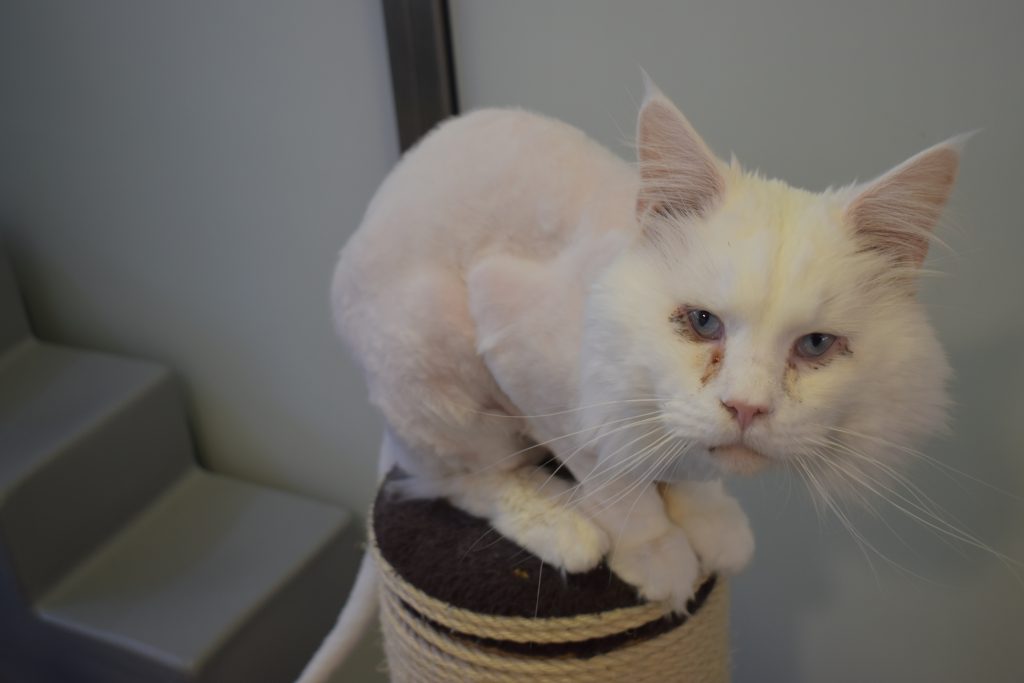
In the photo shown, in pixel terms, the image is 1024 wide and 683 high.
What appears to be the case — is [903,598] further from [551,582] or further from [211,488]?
[211,488]

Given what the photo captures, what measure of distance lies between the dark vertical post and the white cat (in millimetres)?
268

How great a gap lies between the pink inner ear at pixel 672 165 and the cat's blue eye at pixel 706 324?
0.33 ft

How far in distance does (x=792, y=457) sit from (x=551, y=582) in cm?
35

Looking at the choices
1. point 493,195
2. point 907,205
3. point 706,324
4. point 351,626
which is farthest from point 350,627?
point 907,205

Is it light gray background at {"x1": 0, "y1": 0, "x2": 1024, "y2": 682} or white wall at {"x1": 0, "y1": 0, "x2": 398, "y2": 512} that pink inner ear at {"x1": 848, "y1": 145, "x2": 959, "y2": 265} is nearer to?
light gray background at {"x1": 0, "y1": 0, "x2": 1024, "y2": 682}

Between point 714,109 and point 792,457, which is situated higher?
point 714,109

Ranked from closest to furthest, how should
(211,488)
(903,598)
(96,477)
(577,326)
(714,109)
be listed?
(577,326), (714,109), (903,598), (96,477), (211,488)

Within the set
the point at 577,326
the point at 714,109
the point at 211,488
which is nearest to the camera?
the point at 577,326

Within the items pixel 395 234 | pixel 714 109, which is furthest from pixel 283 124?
pixel 714 109

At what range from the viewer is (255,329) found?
1760mm

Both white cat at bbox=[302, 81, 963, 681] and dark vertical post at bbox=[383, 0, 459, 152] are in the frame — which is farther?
dark vertical post at bbox=[383, 0, 459, 152]

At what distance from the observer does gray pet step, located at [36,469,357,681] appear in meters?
1.51

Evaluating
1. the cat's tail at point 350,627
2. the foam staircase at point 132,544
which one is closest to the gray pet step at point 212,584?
the foam staircase at point 132,544

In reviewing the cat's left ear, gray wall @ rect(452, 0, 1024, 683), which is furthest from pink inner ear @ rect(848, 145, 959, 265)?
gray wall @ rect(452, 0, 1024, 683)
